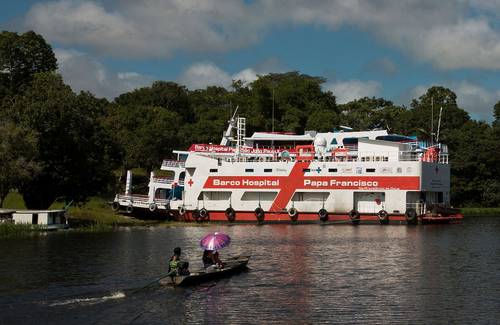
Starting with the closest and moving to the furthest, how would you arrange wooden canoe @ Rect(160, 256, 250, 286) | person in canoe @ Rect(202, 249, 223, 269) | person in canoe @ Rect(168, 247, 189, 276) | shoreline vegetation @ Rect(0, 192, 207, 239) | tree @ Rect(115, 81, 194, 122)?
1. wooden canoe @ Rect(160, 256, 250, 286)
2. person in canoe @ Rect(168, 247, 189, 276)
3. person in canoe @ Rect(202, 249, 223, 269)
4. shoreline vegetation @ Rect(0, 192, 207, 239)
5. tree @ Rect(115, 81, 194, 122)

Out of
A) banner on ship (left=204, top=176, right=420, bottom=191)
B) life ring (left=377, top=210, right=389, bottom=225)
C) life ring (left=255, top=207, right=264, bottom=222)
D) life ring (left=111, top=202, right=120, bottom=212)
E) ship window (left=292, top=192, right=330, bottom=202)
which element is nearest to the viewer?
life ring (left=377, top=210, right=389, bottom=225)

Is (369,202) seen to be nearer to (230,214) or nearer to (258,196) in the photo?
(258,196)

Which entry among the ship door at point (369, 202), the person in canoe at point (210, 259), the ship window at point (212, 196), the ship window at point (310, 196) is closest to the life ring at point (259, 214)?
the ship window at point (310, 196)

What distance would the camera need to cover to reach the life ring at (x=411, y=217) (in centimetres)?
6294

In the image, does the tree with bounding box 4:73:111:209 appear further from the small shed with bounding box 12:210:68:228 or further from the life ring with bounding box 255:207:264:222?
the life ring with bounding box 255:207:264:222

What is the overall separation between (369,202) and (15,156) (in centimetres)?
3038

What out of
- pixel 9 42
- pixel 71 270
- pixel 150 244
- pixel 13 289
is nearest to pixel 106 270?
pixel 71 270

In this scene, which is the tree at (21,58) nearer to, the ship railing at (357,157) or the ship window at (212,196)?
the ship window at (212,196)

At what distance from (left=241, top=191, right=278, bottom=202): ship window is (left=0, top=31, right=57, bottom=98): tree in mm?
34585

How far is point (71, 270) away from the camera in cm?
3497

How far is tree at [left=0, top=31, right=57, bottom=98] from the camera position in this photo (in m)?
88.6

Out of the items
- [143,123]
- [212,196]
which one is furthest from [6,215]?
[143,123]

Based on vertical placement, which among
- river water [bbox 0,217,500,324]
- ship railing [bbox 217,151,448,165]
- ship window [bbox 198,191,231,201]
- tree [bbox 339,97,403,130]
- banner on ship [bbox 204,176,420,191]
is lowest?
river water [bbox 0,217,500,324]

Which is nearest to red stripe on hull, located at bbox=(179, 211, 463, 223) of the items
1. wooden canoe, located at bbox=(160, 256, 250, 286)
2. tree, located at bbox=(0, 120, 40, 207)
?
tree, located at bbox=(0, 120, 40, 207)
